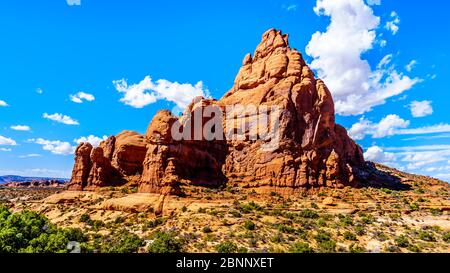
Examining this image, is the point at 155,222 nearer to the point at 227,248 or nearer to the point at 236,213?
the point at 236,213

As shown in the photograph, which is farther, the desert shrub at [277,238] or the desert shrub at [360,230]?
the desert shrub at [360,230]

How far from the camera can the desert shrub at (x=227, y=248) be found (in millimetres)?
35250

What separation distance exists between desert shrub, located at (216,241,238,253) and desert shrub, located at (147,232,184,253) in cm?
469

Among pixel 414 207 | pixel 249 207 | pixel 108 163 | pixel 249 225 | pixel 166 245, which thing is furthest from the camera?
pixel 108 163

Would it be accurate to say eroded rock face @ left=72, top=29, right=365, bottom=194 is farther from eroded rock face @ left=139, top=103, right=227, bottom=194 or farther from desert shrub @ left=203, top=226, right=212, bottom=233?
desert shrub @ left=203, top=226, right=212, bottom=233

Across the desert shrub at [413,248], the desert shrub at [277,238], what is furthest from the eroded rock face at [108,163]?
the desert shrub at [413,248]

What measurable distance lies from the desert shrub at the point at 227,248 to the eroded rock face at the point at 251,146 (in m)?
19.4

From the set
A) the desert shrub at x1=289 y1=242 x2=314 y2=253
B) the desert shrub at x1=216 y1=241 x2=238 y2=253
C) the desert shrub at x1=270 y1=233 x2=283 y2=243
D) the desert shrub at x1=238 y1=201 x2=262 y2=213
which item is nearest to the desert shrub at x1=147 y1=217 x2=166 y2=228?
the desert shrub at x1=238 y1=201 x2=262 y2=213

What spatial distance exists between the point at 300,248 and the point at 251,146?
3164 cm

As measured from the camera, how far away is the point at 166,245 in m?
36.6

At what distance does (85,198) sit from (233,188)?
31.0m

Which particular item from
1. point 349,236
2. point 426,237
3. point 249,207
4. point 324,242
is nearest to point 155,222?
point 249,207

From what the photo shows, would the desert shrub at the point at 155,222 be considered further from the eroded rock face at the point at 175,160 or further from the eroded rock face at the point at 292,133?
the eroded rock face at the point at 292,133

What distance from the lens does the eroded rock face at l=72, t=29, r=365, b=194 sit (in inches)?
2308
